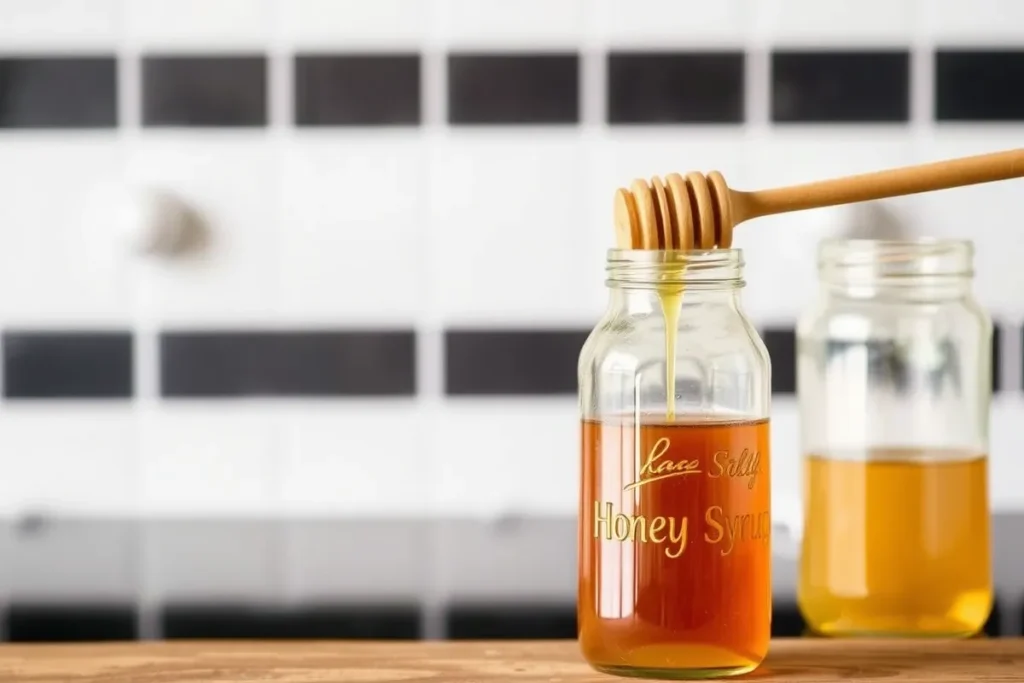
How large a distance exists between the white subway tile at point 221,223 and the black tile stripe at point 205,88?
0.8 inches

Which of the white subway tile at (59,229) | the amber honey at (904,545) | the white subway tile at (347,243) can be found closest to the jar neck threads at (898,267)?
the amber honey at (904,545)

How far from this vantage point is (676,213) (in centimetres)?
70

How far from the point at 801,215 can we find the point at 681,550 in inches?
16.2

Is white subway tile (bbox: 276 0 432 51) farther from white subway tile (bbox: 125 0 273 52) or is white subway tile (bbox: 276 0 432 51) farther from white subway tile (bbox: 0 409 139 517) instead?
white subway tile (bbox: 0 409 139 517)

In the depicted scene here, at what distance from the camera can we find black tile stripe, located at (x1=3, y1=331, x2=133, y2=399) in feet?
3.28

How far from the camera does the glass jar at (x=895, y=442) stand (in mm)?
781

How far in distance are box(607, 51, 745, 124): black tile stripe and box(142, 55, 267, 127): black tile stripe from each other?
29cm

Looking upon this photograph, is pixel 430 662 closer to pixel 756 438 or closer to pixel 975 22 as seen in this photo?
pixel 756 438

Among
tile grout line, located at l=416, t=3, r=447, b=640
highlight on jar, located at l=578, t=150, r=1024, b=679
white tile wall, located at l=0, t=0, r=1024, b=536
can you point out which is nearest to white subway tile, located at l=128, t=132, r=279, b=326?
white tile wall, located at l=0, t=0, r=1024, b=536

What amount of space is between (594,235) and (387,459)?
0.81ft

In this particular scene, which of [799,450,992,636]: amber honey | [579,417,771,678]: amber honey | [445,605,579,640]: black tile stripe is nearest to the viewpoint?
[579,417,771,678]: amber honey

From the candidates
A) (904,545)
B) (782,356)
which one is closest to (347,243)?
(782,356)

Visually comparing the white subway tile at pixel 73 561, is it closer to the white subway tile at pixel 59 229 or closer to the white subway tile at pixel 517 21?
the white subway tile at pixel 59 229

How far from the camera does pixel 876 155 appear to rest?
990 millimetres
